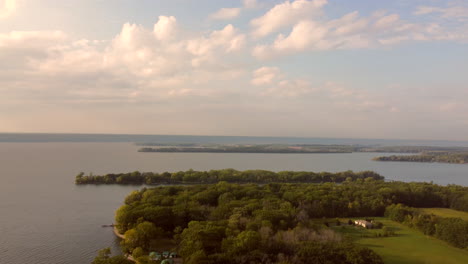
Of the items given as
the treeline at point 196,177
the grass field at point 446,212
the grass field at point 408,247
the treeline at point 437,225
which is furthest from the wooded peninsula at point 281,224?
the treeline at point 196,177

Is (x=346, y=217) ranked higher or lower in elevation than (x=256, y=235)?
lower

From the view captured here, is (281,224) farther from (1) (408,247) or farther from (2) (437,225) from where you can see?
(2) (437,225)

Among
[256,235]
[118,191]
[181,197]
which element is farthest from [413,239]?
[118,191]

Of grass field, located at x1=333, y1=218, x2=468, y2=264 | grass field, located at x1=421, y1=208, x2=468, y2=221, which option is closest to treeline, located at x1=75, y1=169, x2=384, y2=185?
grass field, located at x1=421, y1=208, x2=468, y2=221

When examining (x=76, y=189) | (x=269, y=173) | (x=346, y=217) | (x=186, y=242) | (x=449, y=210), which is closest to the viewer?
(x=186, y=242)

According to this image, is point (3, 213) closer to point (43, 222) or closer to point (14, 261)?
point (43, 222)

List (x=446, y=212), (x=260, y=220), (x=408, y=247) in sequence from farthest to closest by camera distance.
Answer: (x=446, y=212) → (x=408, y=247) → (x=260, y=220)

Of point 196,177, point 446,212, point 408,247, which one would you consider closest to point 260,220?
point 408,247

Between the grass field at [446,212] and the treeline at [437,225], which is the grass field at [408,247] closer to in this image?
the treeline at [437,225]
